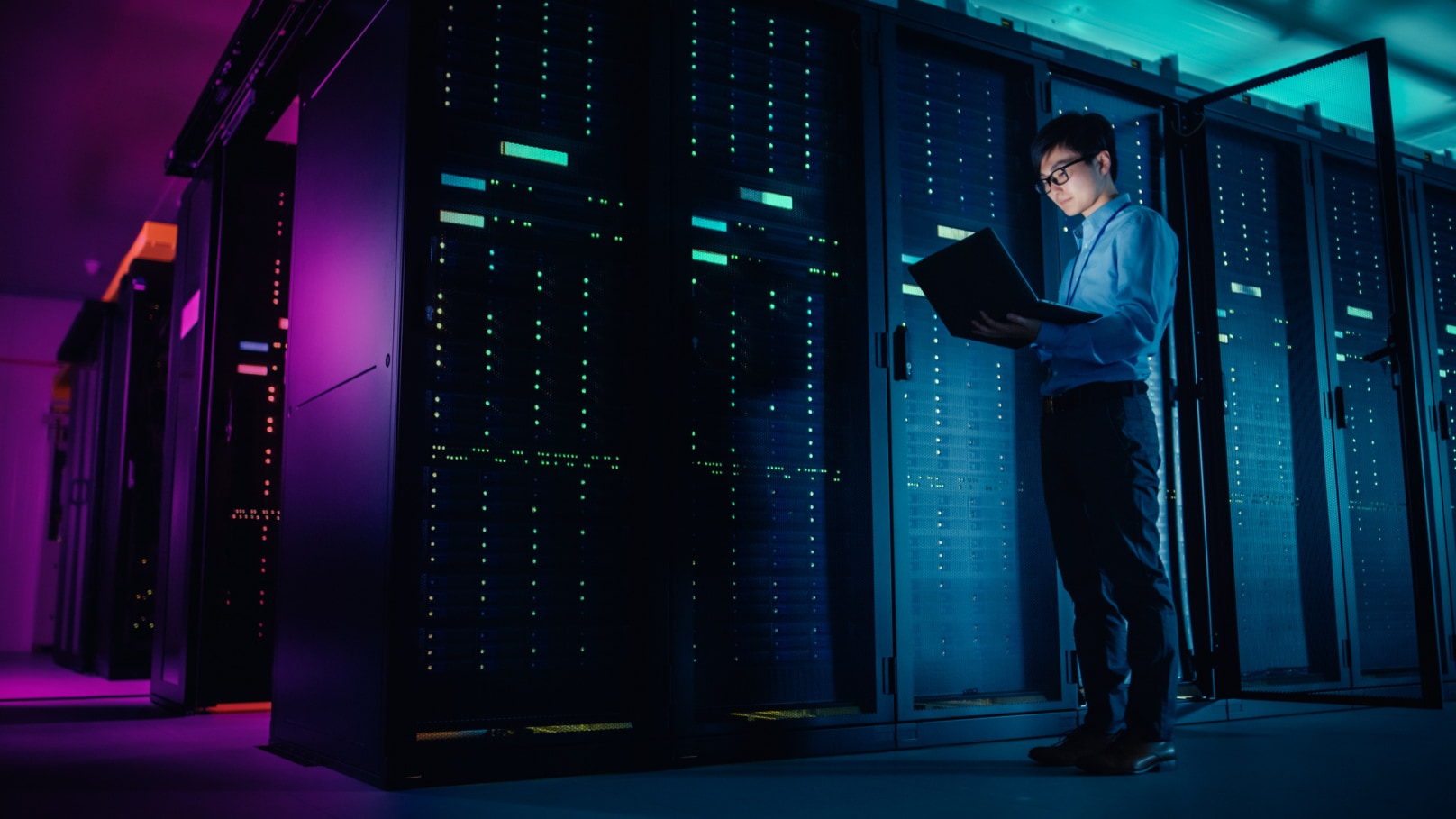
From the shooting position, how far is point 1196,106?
371 cm

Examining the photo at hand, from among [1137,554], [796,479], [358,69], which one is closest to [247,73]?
[358,69]

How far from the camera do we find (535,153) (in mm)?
2516

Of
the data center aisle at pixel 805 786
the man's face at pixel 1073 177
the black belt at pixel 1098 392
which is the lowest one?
the data center aisle at pixel 805 786

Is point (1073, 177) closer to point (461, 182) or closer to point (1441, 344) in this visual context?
point (461, 182)

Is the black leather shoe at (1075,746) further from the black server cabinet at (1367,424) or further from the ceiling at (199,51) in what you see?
the ceiling at (199,51)

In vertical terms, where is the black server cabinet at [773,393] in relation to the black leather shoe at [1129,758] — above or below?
above

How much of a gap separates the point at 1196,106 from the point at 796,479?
7.06ft

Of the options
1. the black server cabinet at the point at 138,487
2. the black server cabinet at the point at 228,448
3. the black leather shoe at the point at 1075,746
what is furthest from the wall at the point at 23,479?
the black leather shoe at the point at 1075,746


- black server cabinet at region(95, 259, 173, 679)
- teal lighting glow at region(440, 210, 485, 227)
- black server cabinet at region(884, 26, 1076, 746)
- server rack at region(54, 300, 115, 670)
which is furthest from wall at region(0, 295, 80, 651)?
black server cabinet at region(884, 26, 1076, 746)

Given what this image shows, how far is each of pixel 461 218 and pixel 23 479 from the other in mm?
9258

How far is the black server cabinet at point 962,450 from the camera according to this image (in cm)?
293

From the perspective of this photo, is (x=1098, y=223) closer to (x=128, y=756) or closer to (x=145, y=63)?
(x=128, y=756)

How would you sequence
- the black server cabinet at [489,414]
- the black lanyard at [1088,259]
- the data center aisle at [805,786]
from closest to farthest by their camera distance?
the data center aisle at [805,786] < the black server cabinet at [489,414] < the black lanyard at [1088,259]

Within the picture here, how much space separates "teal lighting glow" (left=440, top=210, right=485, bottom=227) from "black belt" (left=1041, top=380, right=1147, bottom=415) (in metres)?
1.46
